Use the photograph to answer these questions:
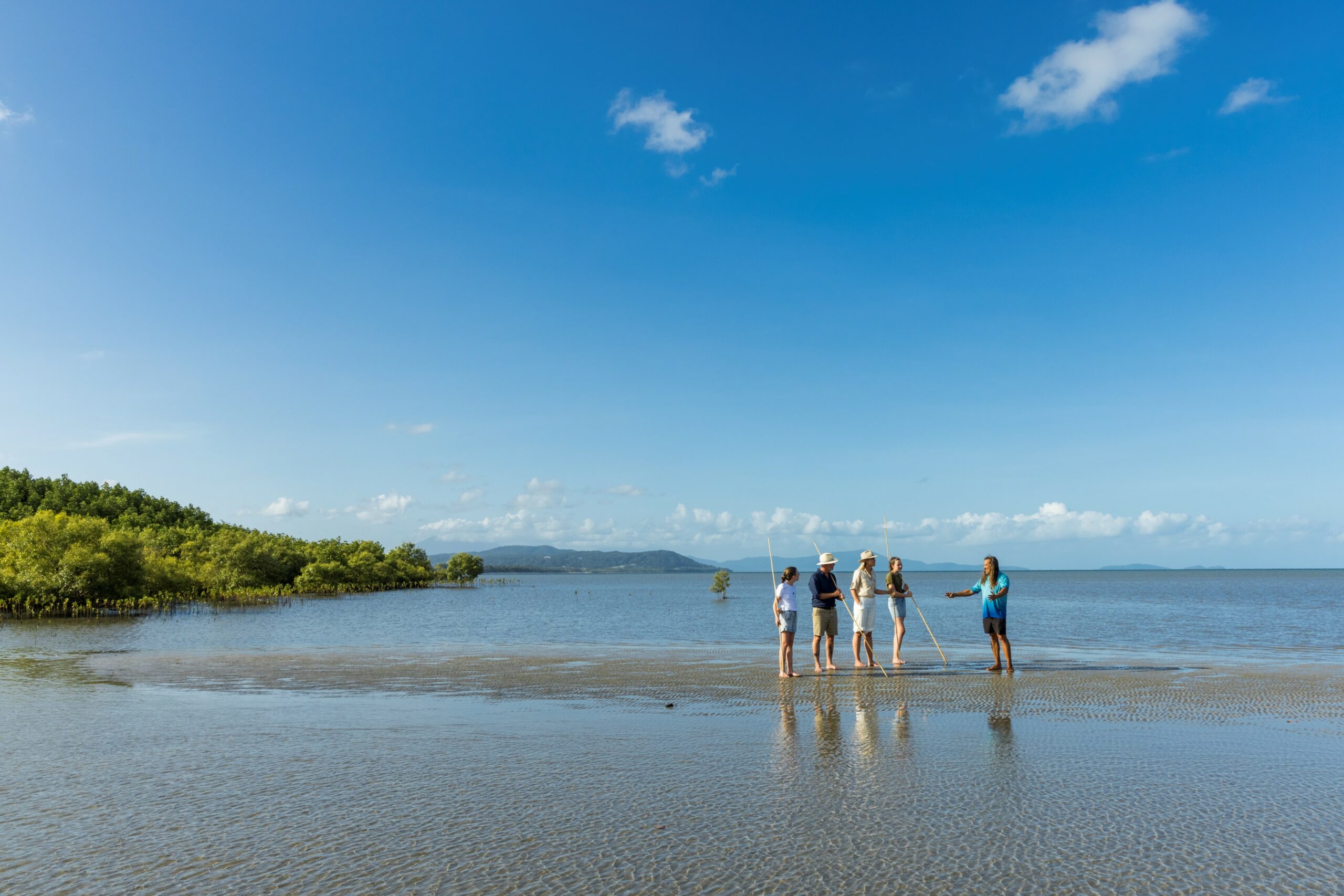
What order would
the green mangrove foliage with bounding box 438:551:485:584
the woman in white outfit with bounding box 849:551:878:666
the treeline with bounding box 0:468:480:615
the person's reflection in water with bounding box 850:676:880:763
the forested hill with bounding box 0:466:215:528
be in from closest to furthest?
the person's reflection in water with bounding box 850:676:880:763
the woman in white outfit with bounding box 849:551:878:666
the treeline with bounding box 0:468:480:615
the forested hill with bounding box 0:466:215:528
the green mangrove foliage with bounding box 438:551:485:584

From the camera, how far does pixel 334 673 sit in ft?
60.2

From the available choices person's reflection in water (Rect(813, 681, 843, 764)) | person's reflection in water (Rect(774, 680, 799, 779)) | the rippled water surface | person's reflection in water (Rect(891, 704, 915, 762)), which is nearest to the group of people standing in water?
the rippled water surface

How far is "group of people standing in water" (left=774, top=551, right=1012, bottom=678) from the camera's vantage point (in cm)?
1612

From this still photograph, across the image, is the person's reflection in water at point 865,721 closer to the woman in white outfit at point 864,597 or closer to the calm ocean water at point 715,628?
the woman in white outfit at point 864,597

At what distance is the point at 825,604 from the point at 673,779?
352 inches

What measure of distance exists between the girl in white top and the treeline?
54.6 m

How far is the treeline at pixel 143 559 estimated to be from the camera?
5650 centimetres

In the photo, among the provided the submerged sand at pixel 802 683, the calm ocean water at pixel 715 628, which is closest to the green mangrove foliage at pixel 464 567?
the calm ocean water at pixel 715 628

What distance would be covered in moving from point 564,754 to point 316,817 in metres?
3.10

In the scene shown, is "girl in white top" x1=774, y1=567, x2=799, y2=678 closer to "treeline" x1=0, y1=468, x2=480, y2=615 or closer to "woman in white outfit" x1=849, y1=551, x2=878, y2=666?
"woman in white outfit" x1=849, y1=551, x2=878, y2=666

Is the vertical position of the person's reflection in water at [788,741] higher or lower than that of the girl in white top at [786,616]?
lower

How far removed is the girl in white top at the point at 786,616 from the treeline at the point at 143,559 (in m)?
54.6

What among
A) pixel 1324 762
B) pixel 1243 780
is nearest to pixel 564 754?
pixel 1243 780

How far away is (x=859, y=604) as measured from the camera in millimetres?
17156
